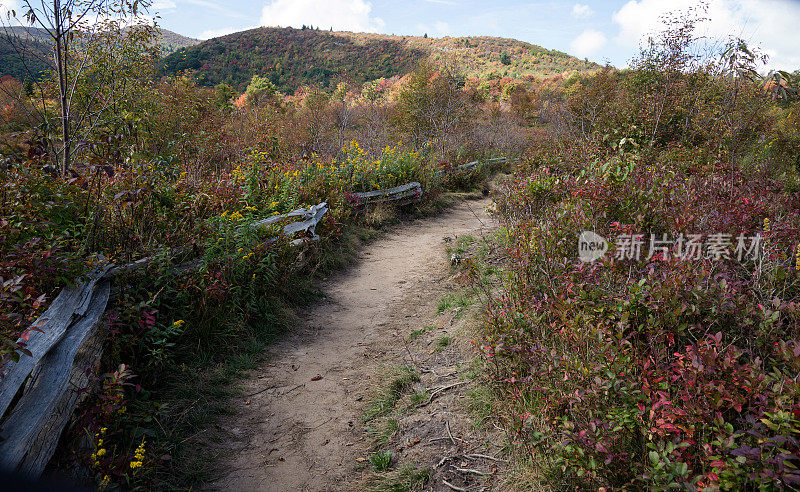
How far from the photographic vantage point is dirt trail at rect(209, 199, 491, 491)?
2938 mm

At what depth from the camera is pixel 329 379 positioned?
13.1 feet

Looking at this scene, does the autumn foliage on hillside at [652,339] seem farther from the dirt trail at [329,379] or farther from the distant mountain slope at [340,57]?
the distant mountain slope at [340,57]

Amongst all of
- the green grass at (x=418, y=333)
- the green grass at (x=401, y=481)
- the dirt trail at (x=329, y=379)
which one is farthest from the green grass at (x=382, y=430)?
the green grass at (x=418, y=333)

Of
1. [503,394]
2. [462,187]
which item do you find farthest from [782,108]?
[503,394]

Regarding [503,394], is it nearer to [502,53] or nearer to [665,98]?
[665,98]

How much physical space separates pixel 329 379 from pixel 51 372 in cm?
209

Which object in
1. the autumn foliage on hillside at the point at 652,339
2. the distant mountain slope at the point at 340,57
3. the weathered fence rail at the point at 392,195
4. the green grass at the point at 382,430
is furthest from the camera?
the distant mountain slope at the point at 340,57

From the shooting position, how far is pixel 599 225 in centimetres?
385

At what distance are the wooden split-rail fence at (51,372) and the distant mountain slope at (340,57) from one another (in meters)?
57.7

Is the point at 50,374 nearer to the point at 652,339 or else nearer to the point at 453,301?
the point at 652,339

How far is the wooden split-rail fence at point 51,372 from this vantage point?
2182 millimetres

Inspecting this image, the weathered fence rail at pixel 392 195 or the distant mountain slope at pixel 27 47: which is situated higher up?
the distant mountain slope at pixel 27 47

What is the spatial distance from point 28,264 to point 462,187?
1037 cm

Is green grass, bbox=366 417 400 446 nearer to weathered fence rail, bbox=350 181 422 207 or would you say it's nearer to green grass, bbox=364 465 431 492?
green grass, bbox=364 465 431 492
